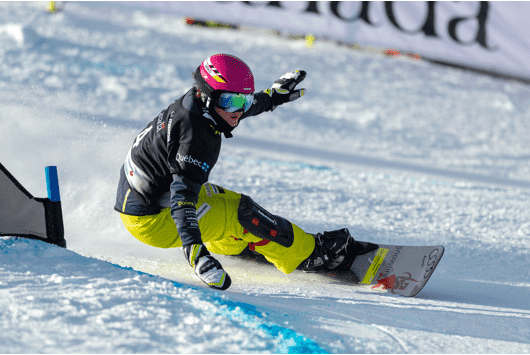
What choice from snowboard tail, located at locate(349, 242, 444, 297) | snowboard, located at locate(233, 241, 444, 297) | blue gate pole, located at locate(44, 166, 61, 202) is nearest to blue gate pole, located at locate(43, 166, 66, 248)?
blue gate pole, located at locate(44, 166, 61, 202)

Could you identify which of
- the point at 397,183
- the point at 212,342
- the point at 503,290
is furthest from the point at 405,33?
the point at 212,342

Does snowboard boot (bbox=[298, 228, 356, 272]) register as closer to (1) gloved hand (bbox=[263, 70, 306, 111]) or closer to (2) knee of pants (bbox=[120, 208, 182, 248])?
(2) knee of pants (bbox=[120, 208, 182, 248])

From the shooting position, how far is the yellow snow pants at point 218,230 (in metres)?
2.75

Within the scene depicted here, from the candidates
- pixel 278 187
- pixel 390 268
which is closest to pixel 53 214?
pixel 390 268

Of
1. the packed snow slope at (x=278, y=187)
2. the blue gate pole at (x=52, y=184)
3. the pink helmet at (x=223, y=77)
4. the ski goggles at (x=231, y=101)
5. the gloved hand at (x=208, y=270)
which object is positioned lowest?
the packed snow slope at (x=278, y=187)

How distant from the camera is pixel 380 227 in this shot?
3936 millimetres

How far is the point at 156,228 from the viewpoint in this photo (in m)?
2.76

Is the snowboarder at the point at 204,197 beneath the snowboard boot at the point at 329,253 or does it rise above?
above

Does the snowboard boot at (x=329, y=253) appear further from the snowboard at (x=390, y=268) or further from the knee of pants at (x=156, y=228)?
the knee of pants at (x=156, y=228)

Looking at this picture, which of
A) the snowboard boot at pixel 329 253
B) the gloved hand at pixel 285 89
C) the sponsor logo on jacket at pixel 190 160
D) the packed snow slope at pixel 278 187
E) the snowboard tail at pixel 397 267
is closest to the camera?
the packed snow slope at pixel 278 187

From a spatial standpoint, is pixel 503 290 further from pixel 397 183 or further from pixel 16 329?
pixel 16 329

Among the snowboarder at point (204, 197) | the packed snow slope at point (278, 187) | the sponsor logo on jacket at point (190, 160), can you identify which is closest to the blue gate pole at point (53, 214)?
the packed snow slope at point (278, 187)

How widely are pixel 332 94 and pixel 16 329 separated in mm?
6673

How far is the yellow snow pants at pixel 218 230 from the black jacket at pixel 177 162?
0.08 m
